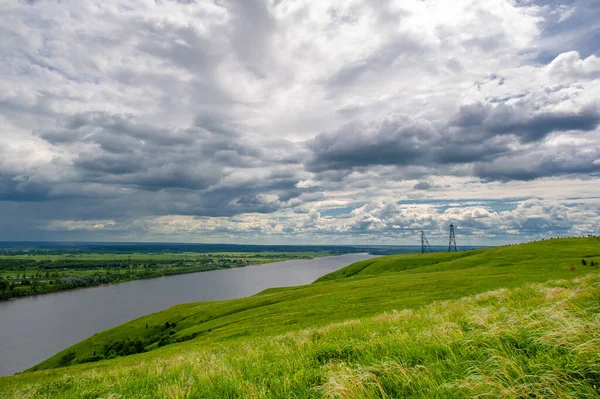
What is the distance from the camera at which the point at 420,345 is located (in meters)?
7.86

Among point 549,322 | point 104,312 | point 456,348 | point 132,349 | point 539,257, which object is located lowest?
point 104,312

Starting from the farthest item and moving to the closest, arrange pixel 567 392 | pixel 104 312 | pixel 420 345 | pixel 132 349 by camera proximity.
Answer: pixel 104 312 < pixel 132 349 < pixel 420 345 < pixel 567 392

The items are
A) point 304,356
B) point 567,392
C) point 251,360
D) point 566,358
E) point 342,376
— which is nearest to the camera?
point 567,392

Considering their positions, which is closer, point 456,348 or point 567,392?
point 567,392

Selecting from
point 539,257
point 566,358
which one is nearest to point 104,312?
point 539,257

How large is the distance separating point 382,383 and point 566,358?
10.3ft

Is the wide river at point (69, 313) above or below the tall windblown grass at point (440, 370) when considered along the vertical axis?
below

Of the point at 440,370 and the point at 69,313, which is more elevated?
the point at 440,370

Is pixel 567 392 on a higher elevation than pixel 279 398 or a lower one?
higher

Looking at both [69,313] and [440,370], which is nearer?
[440,370]

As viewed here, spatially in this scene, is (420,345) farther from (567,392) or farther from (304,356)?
(567,392)

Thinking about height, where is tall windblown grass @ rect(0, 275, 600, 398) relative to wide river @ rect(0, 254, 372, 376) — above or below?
above

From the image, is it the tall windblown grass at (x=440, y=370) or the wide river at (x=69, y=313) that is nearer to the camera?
the tall windblown grass at (x=440, y=370)

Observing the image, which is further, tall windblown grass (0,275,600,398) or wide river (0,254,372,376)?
wide river (0,254,372,376)
